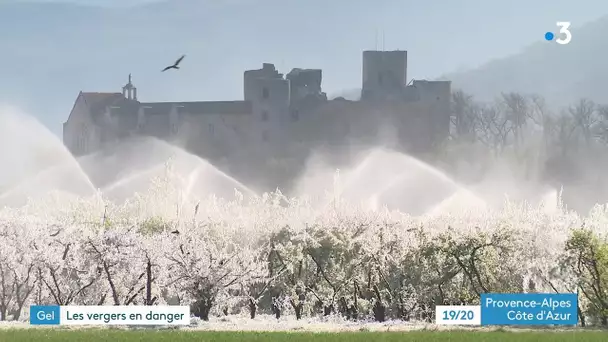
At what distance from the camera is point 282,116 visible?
427ft

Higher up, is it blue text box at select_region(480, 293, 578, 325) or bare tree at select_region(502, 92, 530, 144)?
bare tree at select_region(502, 92, 530, 144)

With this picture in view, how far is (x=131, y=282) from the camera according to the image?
120 ft

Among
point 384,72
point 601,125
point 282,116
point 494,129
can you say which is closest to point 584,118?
point 601,125

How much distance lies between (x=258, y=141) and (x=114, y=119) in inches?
701

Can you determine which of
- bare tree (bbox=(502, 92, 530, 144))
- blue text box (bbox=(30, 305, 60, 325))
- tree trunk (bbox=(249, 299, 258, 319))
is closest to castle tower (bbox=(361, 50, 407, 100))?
bare tree (bbox=(502, 92, 530, 144))

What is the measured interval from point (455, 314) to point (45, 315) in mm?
12077

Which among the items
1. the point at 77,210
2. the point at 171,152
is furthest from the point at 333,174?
the point at 77,210

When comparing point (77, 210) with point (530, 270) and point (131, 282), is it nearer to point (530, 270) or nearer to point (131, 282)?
point (131, 282)

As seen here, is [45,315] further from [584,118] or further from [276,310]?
[584,118]

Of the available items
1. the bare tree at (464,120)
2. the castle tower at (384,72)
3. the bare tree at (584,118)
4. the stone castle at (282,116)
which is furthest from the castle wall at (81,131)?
the bare tree at (584,118)

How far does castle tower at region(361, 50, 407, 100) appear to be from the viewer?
137 meters

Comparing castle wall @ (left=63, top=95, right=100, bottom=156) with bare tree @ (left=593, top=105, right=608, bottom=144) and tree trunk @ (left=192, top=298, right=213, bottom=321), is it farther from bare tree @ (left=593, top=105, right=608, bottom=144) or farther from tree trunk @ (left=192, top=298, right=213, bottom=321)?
tree trunk @ (left=192, top=298, right=213, bottom=321)

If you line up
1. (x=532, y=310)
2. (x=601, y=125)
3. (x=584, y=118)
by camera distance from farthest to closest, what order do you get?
(x=584, y=118)
(x=601, y=125)
(x=532, y=310)

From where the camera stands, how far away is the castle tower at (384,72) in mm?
137125
